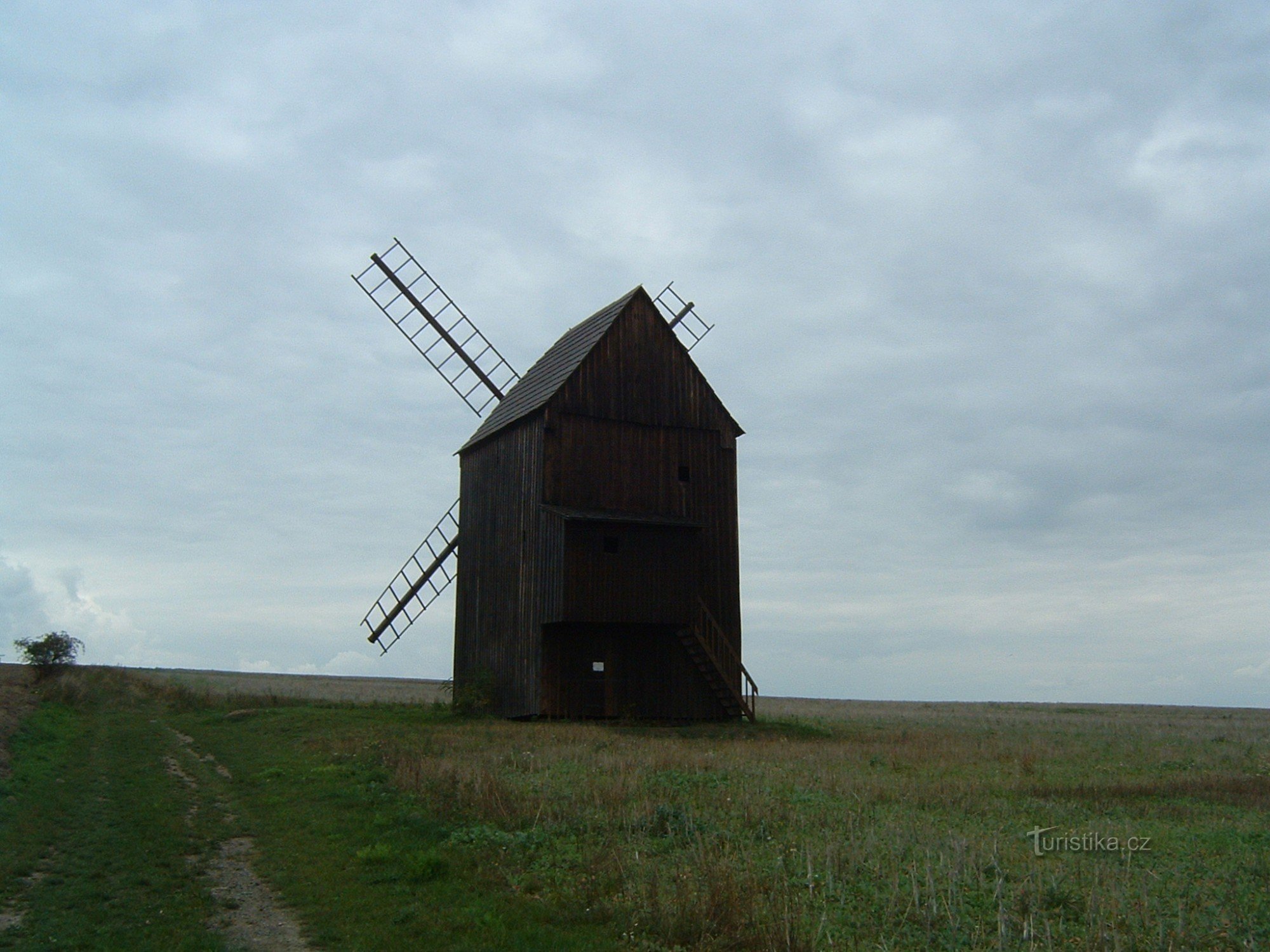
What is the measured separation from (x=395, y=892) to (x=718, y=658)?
77.3 feet

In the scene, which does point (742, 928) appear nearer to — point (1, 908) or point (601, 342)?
point (1, 908)

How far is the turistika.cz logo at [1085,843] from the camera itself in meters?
12.8

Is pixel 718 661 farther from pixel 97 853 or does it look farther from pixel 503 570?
pixel 97 853

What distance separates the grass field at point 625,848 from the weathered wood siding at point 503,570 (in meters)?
8.19

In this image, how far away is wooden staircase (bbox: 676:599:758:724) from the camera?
33625 millimetres

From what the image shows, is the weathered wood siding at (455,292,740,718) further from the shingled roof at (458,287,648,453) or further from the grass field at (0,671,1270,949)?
the grass field at (0,671,1270,949)

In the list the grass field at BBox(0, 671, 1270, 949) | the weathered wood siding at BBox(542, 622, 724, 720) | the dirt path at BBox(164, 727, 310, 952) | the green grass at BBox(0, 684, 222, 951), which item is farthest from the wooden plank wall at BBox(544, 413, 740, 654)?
the dirt path at BBox(164, 727, 310, 952)

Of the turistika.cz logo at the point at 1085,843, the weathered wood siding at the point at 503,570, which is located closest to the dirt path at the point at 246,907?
the turistika.cz logo at the point at 1085,843

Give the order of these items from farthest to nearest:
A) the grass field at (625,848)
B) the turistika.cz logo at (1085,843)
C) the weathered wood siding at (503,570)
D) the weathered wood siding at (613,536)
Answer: the weathered wood siding at (503,570)
the weathered wood siding at (613,536)
the turistika.cz logo at (1085,843)
the grass field at (625,848)

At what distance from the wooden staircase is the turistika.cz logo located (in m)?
19.7

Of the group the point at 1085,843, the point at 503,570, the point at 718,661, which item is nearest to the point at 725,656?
the point at 718,661

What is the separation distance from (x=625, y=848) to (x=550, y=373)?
86.5ft

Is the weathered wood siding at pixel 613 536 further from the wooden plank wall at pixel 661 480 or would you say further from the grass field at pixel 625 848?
the grass field at pixel 625 848

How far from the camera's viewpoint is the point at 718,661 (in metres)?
34.1
